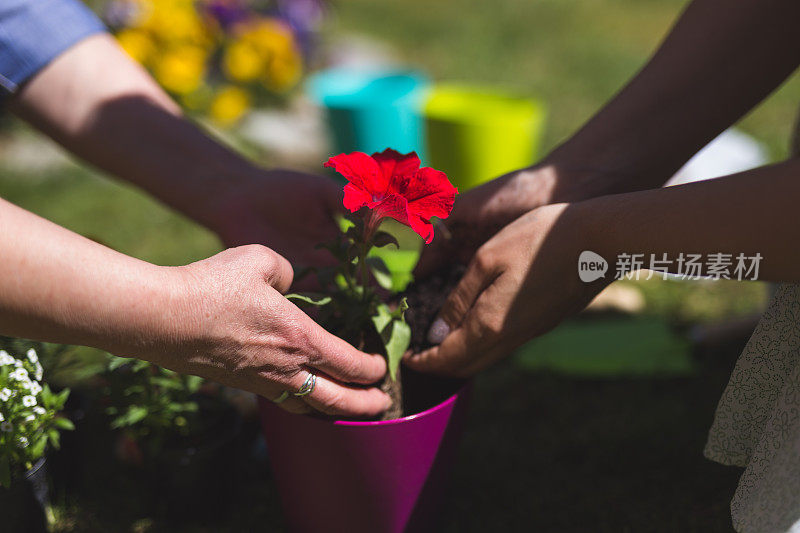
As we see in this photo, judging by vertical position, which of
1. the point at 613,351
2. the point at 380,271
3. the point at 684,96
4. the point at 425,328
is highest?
the point at 684,96

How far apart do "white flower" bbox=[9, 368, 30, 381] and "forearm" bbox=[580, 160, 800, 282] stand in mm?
1182

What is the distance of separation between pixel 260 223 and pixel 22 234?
680 millimetres

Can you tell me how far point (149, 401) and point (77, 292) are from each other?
597mm

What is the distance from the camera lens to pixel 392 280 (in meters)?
1.66

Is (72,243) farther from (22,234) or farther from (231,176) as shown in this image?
(231,176)

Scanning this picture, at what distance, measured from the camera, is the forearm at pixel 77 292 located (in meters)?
1.12

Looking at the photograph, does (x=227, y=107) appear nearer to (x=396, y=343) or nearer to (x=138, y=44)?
(x=138, y=44)

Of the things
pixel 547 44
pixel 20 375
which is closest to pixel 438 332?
pixel 20 375

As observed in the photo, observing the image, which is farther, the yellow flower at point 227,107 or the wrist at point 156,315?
the yellow flower at point 227,107

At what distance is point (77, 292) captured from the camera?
3.73 feet

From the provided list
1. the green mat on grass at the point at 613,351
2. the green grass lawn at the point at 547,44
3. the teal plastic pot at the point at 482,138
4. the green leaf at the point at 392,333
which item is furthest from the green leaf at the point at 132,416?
the green grass lawn at the point at 547,44

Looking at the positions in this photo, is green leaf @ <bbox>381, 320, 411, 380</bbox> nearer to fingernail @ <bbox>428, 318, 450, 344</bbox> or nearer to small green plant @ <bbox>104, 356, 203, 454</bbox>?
fingernail @ <bbox>428, 318, 450, 344</bbox>

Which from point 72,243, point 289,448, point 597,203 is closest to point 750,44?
point 597,203

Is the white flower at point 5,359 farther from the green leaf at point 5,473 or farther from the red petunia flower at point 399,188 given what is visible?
the red petunia flower at point 399,188
